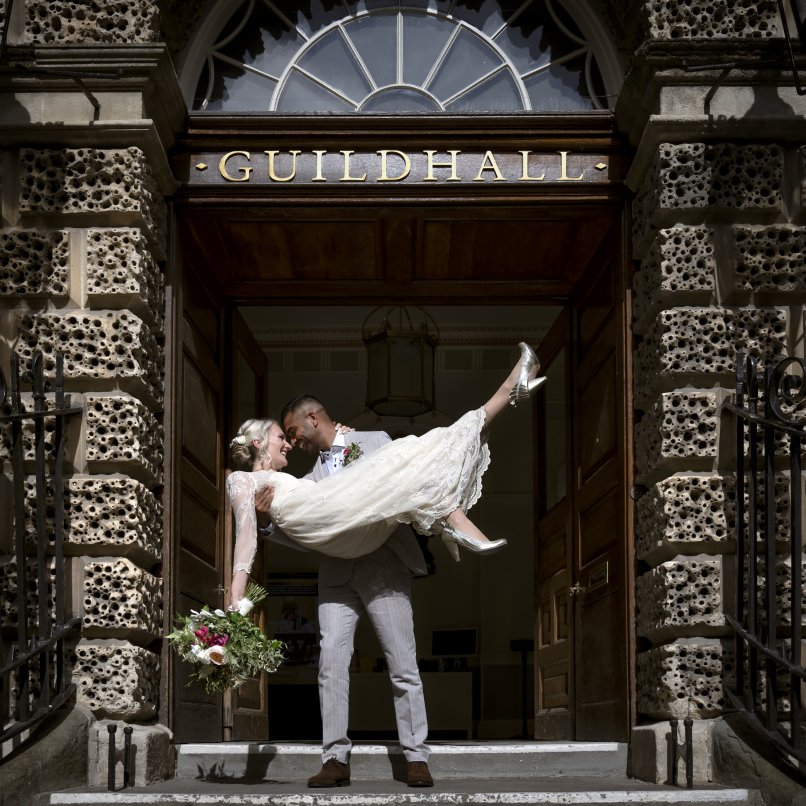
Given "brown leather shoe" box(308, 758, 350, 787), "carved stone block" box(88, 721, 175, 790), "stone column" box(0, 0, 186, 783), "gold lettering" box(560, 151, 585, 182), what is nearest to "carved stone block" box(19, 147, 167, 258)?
"stone column" box(0, 0, 186, 783)

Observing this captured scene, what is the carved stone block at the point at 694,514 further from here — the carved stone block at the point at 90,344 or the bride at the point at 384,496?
the carved stone block at the point at 90,344

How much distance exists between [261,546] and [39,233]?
348 centimetres

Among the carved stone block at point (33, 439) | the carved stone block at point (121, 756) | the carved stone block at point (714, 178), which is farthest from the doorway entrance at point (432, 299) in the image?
the carved stone block at point (33, 439)

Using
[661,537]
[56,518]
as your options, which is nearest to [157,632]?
[56,518]

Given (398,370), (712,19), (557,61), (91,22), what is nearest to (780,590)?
(712,19)

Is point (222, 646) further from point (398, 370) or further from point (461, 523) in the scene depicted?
point (398, 370)

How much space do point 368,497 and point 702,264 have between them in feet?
7.45

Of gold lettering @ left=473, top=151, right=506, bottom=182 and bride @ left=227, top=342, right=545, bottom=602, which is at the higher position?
gold lettering @ left=473, top=151, right=506, bottom=182

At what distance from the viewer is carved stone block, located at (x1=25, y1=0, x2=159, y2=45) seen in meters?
7.71

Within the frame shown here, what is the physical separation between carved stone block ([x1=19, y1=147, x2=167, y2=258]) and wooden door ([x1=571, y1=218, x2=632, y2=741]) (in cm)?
283

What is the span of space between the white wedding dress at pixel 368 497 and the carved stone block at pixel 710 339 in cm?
120

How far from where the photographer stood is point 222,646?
657 cm

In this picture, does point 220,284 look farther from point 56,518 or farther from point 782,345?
point 782,345

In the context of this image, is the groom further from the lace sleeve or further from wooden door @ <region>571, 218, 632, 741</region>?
wooden door @ <region>571, 218, 632, 741</region>
